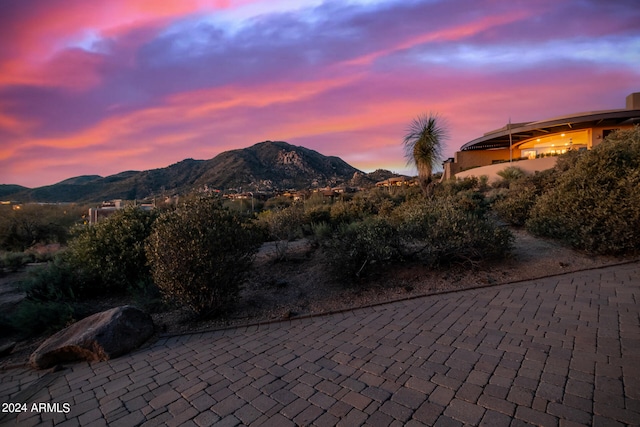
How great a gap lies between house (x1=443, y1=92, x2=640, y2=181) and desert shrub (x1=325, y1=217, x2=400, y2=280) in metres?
17.8

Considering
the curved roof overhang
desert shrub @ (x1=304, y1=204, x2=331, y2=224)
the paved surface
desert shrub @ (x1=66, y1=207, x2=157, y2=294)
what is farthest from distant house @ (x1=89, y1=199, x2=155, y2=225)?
the curved roof overhang

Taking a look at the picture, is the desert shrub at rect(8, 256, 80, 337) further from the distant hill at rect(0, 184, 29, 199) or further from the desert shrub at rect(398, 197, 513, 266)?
the distant hill at rect(0, 184, 29, 199)

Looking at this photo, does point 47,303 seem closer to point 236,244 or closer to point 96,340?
point 96,340

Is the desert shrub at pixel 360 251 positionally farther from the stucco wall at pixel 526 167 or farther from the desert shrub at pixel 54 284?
the stucco wall at pixel 526 167

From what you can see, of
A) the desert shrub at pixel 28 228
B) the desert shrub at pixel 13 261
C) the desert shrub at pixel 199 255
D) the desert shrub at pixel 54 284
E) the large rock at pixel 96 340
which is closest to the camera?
the large rock at pixel 96 340

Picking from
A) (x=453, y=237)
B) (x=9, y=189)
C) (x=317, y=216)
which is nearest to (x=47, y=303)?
(x=453, y=237)

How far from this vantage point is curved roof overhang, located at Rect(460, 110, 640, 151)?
74.2 ft

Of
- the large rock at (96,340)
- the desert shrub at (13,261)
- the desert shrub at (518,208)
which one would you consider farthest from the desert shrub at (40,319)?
the desert shrub at (518,208)

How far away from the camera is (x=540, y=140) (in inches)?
1216

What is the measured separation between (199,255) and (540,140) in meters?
35.5

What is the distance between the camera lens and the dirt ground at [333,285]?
5.20 m

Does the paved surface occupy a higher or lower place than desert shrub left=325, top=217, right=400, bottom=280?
lower

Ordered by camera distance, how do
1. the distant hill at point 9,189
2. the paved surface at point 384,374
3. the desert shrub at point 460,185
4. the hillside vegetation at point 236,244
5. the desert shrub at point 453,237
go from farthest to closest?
1. the distant hill at point 9,189
2. the desert shrub at point 460,185
3. the desert shrub at point 453,237
4. the hillside vegetation at point 236,244
5. the paved surface at point 384,374

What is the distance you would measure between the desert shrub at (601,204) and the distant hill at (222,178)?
121 feet
